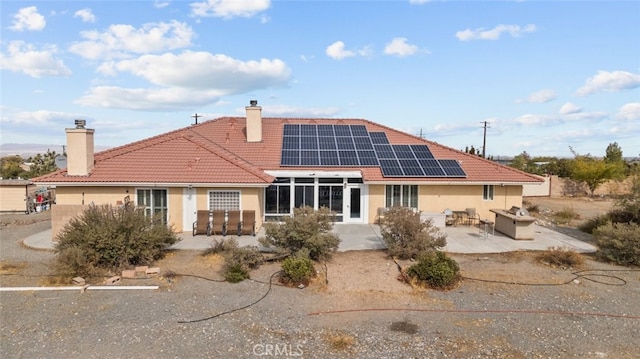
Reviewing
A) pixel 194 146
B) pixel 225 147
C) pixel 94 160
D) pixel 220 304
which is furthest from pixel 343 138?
pixel 220 304

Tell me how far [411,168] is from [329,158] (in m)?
4.49

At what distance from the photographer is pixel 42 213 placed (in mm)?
25375

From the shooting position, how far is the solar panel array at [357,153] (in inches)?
808

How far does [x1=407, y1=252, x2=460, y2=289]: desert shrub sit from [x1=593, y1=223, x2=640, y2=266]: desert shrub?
20.2 ft

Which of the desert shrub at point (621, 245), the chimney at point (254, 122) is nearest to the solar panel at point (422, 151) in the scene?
the chimney at point (254, 122)

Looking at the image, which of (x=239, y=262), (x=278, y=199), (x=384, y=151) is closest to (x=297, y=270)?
(x=239, y=262)

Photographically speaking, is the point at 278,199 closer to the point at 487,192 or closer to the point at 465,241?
the point at 465,241

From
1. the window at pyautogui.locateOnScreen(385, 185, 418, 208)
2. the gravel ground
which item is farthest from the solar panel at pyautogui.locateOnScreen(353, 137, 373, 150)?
the gravel ground

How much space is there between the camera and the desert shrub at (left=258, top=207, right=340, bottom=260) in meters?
12.6

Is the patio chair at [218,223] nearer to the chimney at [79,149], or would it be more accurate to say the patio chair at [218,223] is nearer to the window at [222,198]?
the window at [222,198]

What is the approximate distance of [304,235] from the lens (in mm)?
12609

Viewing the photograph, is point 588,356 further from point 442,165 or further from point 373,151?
point 373,151

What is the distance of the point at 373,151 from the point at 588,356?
16.2 meters

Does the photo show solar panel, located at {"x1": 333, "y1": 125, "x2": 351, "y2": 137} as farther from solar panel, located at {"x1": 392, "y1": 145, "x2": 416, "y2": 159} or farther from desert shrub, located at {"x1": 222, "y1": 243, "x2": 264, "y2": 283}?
desert shrub, located at {"x1": 222, "y1": 243, "x2": 264, "y2": 283}
